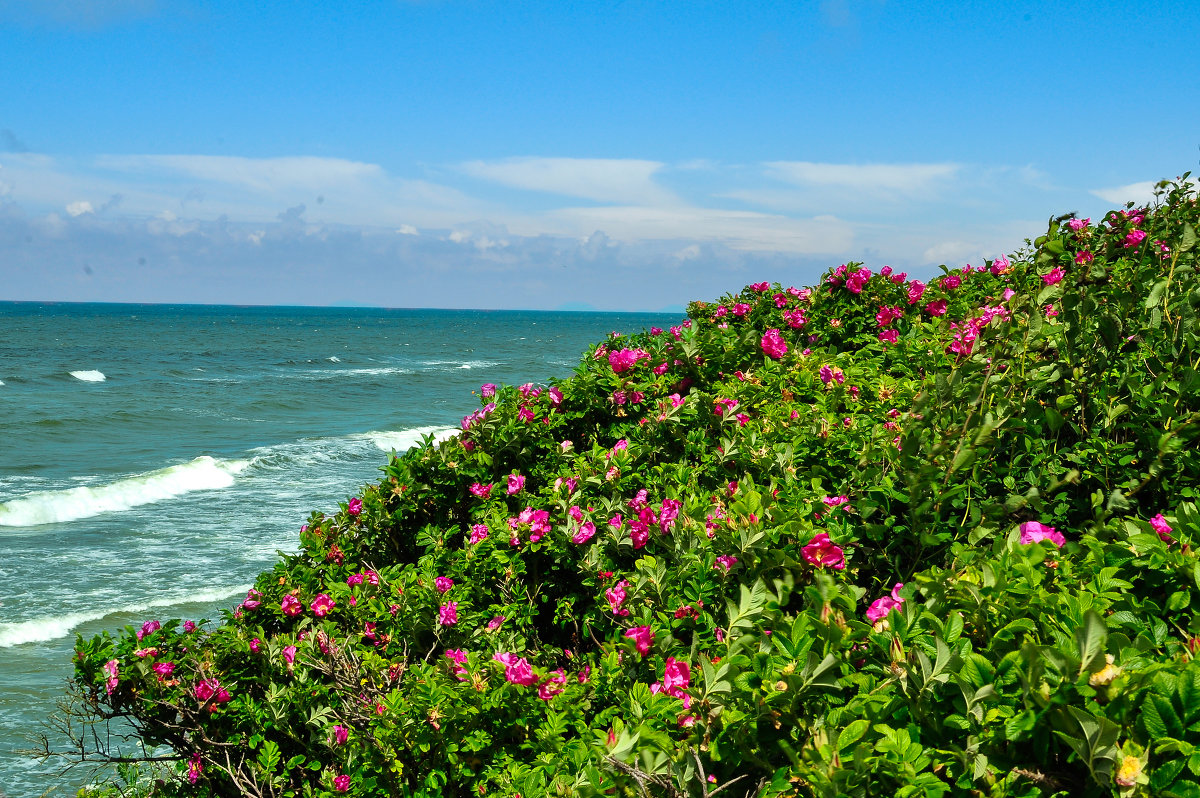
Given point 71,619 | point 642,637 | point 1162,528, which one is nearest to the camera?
point 1162,528

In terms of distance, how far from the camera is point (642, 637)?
8.66ft

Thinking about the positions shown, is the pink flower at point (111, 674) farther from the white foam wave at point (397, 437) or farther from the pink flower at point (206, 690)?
the white foam wave at point (397, 437)

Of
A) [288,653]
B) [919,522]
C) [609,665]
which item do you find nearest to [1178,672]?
[919,522]

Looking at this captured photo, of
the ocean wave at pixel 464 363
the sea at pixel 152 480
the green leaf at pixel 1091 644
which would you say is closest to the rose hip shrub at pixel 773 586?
the green leaf at pixel 1091 644

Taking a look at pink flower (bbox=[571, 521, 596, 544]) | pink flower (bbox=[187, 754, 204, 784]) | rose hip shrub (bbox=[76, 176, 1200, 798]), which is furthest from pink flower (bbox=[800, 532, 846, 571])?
pink flower (bbox=[187, 754, 204, 784])

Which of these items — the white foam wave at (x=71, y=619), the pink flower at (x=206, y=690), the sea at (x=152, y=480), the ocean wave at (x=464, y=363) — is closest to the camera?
the pink flower at (x=206, y=690)

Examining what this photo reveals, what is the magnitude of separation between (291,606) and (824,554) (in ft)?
8.89

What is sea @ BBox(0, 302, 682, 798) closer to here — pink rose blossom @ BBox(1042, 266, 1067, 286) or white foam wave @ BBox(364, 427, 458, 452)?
white foam wave @ BBox(364, 427, 458, 452)

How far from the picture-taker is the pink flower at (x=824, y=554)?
245 cm

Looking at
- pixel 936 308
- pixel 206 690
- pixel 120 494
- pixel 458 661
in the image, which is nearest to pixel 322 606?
pixel 206 690

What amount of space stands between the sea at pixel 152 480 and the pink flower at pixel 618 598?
2041mm

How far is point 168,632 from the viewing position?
4070 millimetres

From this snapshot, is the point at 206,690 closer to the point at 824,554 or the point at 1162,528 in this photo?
the point at 824,554

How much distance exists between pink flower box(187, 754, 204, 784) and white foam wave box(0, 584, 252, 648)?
263 inches
